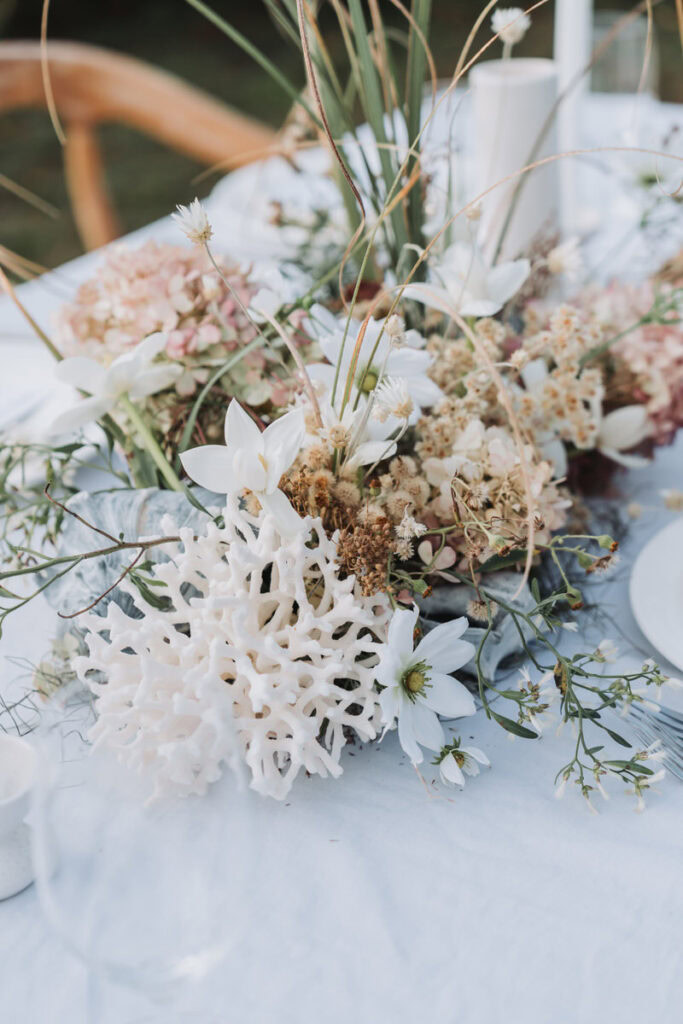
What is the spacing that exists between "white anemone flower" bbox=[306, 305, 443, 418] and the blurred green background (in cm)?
310

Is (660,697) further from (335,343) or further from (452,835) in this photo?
(335,343)

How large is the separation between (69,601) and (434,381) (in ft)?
0.98

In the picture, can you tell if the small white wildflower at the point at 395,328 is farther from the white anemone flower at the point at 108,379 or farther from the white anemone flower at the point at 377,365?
the white anemone flower at the point at 108,379

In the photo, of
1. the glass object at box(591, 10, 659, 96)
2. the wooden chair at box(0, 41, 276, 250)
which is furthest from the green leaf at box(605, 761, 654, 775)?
the wooden chair at box(0, 41, 276, 250)

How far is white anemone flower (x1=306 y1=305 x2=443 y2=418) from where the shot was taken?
0.59m

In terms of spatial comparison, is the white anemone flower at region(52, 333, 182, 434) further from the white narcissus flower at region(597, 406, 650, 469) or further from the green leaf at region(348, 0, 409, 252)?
the white narcissus flower at region(597, 406, 650, 469)

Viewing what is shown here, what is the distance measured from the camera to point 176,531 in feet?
1.79

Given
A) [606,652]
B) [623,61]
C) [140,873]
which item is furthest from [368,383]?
[623,61]

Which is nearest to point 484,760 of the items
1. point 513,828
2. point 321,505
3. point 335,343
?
point 513,828

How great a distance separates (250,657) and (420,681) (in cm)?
9

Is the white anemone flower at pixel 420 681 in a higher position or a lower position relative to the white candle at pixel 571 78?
lower

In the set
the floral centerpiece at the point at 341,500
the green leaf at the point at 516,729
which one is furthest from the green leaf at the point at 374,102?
the green leaf at the point at 516,729

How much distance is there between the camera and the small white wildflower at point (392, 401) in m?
0.53

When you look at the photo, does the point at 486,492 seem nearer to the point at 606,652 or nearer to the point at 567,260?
the point at 606,652
